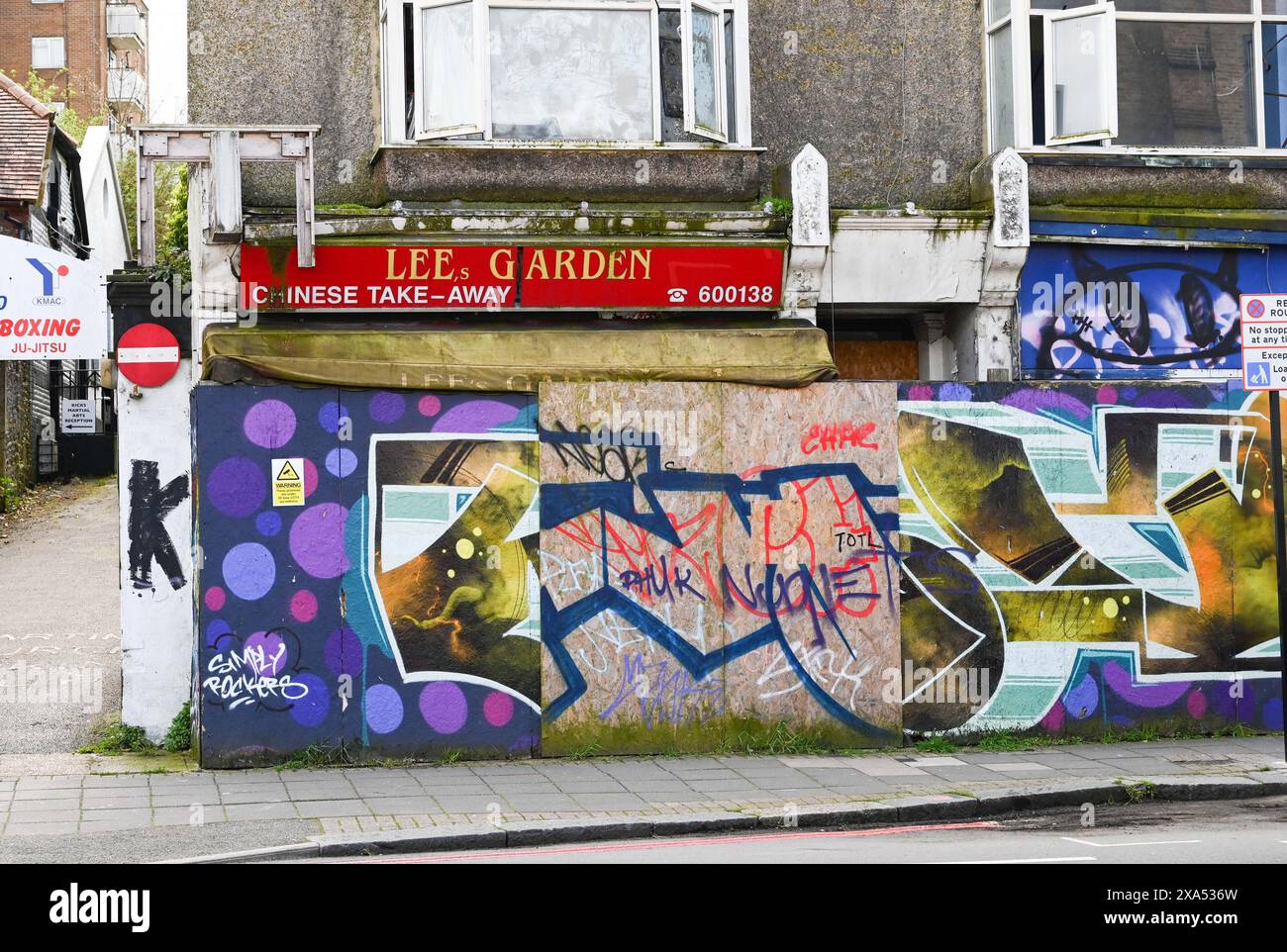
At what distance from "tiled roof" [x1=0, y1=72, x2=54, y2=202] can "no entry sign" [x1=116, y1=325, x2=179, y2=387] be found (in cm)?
1711

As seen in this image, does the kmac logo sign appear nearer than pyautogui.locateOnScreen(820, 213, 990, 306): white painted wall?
No

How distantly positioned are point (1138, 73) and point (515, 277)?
6.25 meters

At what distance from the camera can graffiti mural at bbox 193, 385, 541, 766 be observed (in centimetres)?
1115

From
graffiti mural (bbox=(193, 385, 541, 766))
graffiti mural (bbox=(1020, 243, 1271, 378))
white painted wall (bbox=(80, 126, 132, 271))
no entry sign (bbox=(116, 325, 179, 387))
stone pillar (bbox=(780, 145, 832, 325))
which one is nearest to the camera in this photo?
graffiti mural (bbox=(193, 385, 541, 766))

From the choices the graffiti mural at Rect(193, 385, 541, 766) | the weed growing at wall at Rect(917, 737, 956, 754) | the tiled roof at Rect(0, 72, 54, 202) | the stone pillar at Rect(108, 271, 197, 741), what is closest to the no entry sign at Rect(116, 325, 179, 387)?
the stone pillar at Rect(108, 271, 197, 741)

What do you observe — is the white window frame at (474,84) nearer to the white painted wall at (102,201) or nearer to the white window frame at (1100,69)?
the white window frame at (1100,69)

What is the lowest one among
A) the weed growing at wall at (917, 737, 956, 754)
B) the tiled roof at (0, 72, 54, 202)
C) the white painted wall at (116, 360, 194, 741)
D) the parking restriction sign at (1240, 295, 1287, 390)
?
the weed growing at wall at (917, 737, 956, 754)

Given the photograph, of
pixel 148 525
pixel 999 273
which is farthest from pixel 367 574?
pixel 999 273

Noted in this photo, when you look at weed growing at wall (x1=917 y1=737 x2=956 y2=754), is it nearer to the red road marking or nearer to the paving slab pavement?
the paving slab pavement

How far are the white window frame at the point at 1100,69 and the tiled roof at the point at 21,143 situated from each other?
65.3ft

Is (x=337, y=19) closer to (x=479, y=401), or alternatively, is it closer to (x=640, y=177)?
(x=640, y=177)

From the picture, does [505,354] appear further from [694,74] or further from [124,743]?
[124,743]

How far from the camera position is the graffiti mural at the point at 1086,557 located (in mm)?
12070
